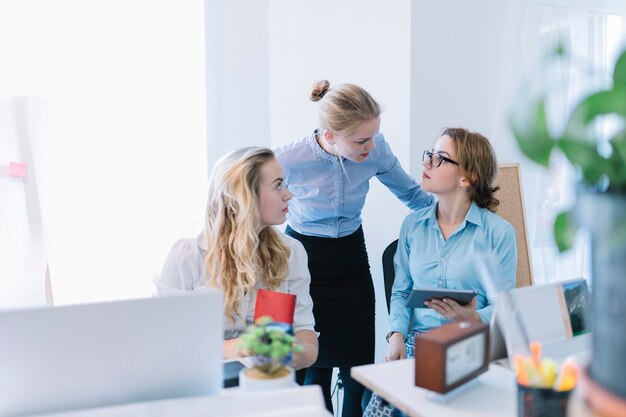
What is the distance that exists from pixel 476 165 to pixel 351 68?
1119 mm

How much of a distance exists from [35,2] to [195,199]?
1.05 m

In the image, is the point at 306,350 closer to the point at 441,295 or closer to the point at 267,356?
the point at 441,295

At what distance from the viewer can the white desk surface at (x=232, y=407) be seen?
102cm

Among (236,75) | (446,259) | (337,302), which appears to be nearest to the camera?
(446,259)

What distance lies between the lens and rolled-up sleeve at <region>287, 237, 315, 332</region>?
6.19 feet

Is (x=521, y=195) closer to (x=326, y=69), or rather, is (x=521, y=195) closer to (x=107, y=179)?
(x=326, y=69)

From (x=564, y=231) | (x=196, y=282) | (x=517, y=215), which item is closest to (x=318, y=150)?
(x=196, y=282)

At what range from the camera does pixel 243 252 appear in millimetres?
1819

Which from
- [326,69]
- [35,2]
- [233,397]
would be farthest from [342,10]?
[233,397]

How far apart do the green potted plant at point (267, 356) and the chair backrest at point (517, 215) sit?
2.08 meters

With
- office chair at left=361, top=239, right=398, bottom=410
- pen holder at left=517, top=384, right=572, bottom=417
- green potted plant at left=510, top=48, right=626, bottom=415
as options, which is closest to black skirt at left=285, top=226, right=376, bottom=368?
office chair at left=361, top=239, right=398, bottom=410

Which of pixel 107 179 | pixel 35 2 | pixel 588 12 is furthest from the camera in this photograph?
pixel 588 12

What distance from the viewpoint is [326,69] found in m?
3.09

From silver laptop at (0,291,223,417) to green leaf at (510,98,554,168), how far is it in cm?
65
